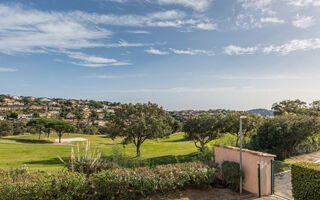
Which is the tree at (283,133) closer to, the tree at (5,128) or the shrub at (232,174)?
the shrub at (232,174)

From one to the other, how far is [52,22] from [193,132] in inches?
584

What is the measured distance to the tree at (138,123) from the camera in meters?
20.4

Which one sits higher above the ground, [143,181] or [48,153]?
[143,181]

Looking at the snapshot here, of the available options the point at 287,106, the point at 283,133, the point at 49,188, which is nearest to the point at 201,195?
the point at 49,188

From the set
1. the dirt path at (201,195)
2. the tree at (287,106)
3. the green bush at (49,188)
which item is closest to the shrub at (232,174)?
the dirt path at (201,195)

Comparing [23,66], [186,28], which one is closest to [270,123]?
[186,28]

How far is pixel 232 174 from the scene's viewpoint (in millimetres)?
7363

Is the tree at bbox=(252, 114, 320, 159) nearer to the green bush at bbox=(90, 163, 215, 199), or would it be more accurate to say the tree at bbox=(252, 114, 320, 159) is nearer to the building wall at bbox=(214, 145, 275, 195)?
the building wall at bbox=(214, 145, 275, 195)

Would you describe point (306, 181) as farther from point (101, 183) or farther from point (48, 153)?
point (48, 153)

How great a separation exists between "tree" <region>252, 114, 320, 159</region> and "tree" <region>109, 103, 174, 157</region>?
10.1 m

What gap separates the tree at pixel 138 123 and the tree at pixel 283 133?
33.1 ft

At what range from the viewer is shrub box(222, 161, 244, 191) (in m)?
7.35

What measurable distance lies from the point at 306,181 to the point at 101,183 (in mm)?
6417

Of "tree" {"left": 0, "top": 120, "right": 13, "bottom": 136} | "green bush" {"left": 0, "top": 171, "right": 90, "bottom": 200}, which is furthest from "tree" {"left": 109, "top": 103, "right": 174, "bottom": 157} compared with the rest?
"tree" {"left": 0, "top": 120, "right": 13, "bottom": 136}
